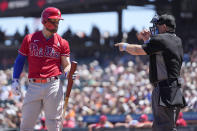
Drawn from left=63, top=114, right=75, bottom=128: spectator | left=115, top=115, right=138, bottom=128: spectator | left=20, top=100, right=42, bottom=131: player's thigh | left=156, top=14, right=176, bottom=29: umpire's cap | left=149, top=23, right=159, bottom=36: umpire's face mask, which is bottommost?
left=63, top=114, right=75, bottom=128: spectator

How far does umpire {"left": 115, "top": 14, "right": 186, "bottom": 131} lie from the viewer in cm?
548

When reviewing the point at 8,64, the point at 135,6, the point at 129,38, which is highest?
the point at 135,6

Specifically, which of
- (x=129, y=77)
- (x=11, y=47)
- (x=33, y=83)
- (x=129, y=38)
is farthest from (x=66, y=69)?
(x=11, y=47)

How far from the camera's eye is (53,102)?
20.9ft

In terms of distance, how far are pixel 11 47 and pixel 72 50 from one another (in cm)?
342

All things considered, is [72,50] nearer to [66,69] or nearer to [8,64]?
[8,64]

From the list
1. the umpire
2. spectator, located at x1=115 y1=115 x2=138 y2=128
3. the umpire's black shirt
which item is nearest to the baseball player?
the umpire

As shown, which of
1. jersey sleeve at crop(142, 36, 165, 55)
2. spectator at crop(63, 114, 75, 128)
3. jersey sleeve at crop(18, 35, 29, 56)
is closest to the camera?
jersey sleeve at crop(142, 36, 165, 55)

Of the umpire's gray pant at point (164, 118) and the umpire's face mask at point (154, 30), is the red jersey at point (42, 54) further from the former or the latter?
the umpire's gray pant at point (164, 118)

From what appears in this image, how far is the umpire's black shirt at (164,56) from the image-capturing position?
5.46 meters

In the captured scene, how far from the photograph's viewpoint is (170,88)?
552 cm

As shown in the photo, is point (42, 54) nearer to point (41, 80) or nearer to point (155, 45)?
point (41, 80)

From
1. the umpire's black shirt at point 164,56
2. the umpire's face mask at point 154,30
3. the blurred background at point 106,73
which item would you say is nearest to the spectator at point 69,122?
the blurred background at point 106,73

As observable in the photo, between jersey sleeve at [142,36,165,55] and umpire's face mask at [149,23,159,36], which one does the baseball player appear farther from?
jersey sleeve at [142,36,165,55]
